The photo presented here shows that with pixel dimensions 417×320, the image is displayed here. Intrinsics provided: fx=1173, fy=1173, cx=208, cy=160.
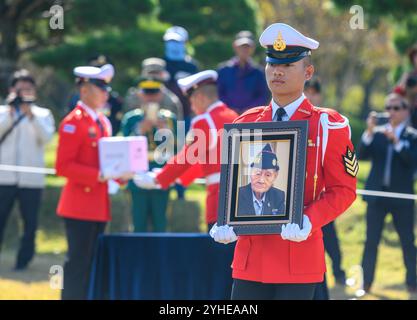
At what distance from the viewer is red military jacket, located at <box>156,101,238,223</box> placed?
8156 millimetres

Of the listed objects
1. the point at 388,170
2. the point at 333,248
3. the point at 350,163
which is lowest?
the point at 333,248

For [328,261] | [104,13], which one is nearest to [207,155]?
[328,261]

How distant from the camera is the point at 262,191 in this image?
16.8 ft

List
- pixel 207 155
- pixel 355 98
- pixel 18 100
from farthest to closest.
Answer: pixel 355 98, pixel 18 100, pixel 207 155

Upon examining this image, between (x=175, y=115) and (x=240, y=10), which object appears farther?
(x=240, y=10)

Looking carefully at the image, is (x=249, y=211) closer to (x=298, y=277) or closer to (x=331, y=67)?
(x=298, y=277)

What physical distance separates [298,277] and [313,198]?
36cm

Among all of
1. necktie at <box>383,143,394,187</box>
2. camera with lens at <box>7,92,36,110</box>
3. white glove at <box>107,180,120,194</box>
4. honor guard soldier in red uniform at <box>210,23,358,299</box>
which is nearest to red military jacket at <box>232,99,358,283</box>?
honor guard soldier in red uniform at <box>210,23,358,299</box>

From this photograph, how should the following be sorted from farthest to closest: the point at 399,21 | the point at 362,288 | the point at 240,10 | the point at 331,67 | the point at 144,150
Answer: the point at 331,67
the point at 240,10
the point at 399,21
the point at 362,288
the point at 144,150

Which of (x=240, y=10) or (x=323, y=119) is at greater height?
(x=240, y=10)

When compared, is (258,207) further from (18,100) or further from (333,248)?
(18,100)

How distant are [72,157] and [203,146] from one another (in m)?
1.04

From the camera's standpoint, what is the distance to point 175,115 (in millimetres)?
11508

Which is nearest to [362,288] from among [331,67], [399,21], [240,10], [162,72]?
[162,72]
